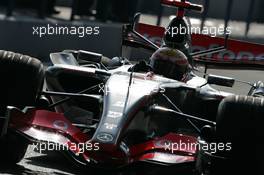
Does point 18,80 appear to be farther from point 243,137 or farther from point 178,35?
point 178,35

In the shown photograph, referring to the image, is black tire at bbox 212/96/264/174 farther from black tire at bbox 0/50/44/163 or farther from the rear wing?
the rear wing

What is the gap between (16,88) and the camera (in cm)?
742

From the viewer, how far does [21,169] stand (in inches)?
289

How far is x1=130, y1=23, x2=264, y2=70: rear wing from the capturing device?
11.4m

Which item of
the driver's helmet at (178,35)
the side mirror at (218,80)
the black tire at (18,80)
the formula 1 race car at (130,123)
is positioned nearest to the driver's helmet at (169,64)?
the formula 1 race car at (130,123)

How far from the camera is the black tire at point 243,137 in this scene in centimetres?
680

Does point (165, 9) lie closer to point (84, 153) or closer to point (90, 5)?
point (90, 5)

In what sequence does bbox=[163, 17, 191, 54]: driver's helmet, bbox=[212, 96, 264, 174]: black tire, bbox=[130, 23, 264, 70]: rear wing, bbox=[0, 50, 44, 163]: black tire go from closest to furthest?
bbox=[212, 96, 264, 174]: black tire → bbox=[0, 50, 44, 163]: black tire → bbox=[163, 17, 191, 54]: driver's helmet → bbox=[130, 23, 264, 70]: rear wing

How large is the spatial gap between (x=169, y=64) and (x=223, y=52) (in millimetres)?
3108

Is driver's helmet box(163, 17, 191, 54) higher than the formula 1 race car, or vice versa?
driver's helmet box(163, 17, 191, 54)

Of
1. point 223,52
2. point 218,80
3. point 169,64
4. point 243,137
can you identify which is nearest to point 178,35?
point 169,64

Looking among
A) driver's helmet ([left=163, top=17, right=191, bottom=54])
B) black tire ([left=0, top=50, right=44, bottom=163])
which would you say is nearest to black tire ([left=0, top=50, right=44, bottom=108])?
black tire ([left=0, top=50, right=44, bottom=163])

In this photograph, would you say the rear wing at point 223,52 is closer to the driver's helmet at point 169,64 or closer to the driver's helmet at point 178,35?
the driver's helmet at point 178,35

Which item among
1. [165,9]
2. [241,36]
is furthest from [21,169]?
[241,36]
